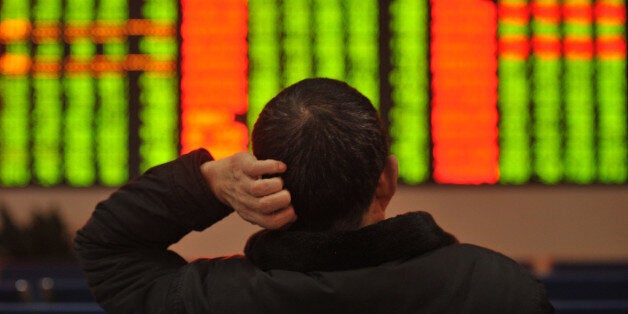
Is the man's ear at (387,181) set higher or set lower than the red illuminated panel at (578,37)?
lower

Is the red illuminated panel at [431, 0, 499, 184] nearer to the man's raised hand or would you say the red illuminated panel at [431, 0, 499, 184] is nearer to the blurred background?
the blurred background

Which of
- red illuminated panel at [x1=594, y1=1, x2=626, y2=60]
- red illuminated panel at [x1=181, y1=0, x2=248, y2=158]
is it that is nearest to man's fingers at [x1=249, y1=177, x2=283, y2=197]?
red illuminated panel at [x1=181, y1=0, x2=248, y2=158]

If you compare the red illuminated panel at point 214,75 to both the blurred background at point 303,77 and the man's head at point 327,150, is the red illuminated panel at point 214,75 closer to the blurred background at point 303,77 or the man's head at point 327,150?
the blurred background at point 303,77

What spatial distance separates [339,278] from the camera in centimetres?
65

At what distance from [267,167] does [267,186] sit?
0.05 feet

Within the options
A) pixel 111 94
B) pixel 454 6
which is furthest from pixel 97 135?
pixel 454 6

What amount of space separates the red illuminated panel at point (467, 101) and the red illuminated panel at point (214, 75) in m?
0.63

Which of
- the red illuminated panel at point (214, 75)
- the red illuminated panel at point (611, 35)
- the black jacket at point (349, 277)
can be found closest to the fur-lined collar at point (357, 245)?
the black jacket at point (349, 277)

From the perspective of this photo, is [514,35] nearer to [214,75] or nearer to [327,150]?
[214,75]

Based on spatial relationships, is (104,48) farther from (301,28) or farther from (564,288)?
(564,288)

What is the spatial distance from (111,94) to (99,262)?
6.67ft

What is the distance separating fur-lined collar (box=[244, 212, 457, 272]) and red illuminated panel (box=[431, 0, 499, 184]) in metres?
2.00

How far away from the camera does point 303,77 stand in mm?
2611

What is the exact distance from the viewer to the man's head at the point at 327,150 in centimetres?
64
